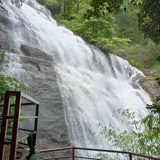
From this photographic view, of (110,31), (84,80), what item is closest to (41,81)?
(84,80)

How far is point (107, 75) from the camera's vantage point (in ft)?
48.4

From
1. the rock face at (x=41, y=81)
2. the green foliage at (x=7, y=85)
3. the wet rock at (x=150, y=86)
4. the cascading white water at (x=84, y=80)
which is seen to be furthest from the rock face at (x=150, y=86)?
the green foliage at (x=7, y=85)

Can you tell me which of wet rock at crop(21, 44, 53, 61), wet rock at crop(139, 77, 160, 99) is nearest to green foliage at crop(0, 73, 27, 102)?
wet rock at crop(21, 44, 53, 61)

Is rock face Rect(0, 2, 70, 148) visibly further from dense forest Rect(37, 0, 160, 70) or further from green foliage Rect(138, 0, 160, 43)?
green foliage Rect(138, 0, 160, 43)

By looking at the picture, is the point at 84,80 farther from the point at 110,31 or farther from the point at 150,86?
the point at 110,31

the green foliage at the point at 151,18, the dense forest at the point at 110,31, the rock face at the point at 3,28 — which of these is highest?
the dense forest at the point at 110,31

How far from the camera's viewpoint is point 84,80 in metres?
11.3

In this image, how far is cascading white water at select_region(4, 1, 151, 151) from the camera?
792 centimetres

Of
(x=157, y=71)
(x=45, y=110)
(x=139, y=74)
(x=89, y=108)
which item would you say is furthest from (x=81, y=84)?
(x=157, y=71)

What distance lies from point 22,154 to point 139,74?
1616cm

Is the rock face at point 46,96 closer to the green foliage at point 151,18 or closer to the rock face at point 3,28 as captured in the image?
the rock face at point 3,28

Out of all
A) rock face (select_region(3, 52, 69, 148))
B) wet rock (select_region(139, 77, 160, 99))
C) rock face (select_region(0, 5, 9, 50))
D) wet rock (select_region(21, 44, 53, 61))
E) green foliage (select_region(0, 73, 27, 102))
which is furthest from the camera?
wet rock (select_region(139, 77, 160, 99))

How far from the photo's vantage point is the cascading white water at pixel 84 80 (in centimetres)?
792

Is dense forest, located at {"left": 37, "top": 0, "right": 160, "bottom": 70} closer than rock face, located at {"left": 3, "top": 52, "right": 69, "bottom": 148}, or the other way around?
rock face, located at {"left": 3, "top": 52, "right": 69, "bottom": 148}
